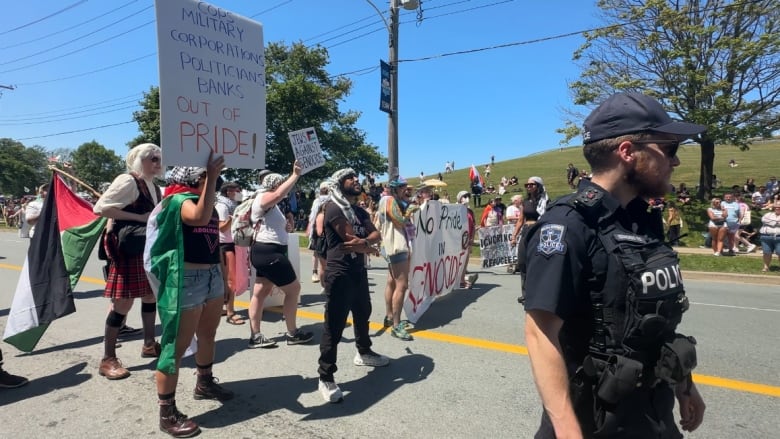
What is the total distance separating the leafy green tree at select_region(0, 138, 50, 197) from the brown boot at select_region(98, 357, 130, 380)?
147 ft

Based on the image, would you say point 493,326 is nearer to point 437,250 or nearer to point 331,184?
point 437,250

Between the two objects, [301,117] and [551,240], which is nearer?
[551,240]

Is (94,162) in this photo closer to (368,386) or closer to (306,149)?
(306,149)

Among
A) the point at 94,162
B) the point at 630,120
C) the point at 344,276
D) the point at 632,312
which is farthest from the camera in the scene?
the point at 94,162

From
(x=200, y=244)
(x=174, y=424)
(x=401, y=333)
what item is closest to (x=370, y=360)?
(x=401, y=333)

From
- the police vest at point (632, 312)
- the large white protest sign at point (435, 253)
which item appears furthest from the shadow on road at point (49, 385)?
the police vest at point (632, 312)

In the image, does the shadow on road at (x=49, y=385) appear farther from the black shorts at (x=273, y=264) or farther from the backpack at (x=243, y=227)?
the backpack at (x=243, y=227)

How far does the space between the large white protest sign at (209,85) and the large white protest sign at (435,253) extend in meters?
2.86

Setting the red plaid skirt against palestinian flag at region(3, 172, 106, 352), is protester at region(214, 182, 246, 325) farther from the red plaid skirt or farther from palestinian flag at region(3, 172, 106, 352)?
the red plaid skirt

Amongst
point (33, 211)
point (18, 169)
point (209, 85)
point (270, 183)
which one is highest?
point (18, 169)

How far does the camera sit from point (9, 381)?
3764mm

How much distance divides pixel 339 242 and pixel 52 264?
2.97 meters

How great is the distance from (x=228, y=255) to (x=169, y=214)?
116 inches

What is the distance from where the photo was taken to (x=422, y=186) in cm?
734
